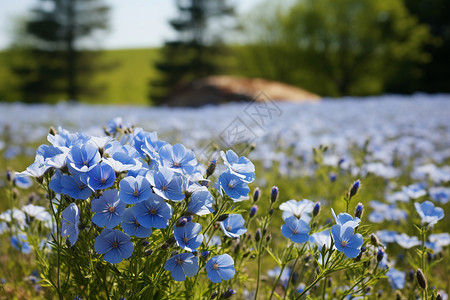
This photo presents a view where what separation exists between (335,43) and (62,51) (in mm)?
25246

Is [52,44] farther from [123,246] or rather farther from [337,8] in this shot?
[123,246]

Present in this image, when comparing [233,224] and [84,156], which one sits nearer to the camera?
[84,156]

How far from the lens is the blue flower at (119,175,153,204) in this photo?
1.13m

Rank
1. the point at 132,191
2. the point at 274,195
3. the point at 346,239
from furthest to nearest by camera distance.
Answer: the point at 274,195 < the point at 346,239 < the point at 132,191

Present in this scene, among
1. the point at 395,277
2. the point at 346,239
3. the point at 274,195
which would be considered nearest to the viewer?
the point at 346,239

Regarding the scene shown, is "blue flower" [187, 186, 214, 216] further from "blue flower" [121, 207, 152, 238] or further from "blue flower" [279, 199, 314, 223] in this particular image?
"blue flower" [279, 199, 314, 223]

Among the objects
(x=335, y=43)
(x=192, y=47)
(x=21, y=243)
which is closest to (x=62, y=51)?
(x=192, y=47)

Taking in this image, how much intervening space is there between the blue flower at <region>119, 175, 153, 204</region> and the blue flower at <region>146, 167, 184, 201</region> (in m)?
0.03

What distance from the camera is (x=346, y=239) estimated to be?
1.28 metres

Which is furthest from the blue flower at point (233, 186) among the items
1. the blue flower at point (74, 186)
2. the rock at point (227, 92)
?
the rock at point (227, 92)

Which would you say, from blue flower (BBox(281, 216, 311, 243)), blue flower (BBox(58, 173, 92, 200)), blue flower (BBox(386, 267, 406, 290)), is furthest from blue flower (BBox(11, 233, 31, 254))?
blue flower (BBox(386, 267, 406, 290))

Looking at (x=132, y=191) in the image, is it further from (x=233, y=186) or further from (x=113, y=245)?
(x=233, y=186)

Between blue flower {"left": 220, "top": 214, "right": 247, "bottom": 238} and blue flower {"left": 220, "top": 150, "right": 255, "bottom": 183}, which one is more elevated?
blue flower {"left": 220, "top": 150, "right": 255, "bottom": 183}

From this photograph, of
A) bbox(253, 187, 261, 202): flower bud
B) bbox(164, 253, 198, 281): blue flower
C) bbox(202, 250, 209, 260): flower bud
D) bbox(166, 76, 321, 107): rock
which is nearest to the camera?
bbox(164, 253, 198, 281): blue flower
